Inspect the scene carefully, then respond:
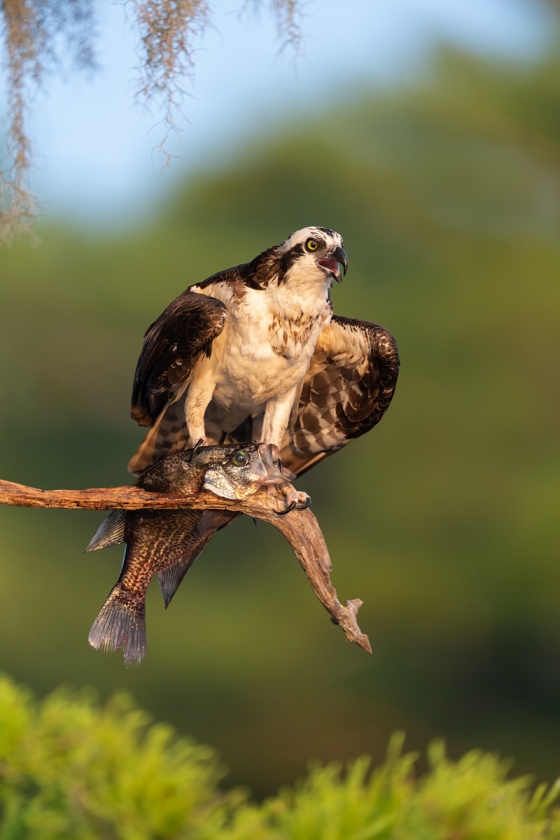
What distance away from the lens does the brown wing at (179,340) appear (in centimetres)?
268

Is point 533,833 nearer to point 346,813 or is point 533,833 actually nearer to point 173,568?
point 346,813

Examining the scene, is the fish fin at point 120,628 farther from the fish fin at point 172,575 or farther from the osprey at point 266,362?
the osprey at point 266,362

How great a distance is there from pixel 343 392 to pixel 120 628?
39.3 inches

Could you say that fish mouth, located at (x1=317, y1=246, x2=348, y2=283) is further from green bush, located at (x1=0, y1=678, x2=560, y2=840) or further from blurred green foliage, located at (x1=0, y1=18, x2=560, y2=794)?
blurred green foliage, located at (x1=0, y1=18, x2=560, y2=794)

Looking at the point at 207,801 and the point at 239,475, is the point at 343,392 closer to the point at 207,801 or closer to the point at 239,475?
the point at 239,475

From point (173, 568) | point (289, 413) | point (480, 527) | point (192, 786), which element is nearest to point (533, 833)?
point (192, 786)

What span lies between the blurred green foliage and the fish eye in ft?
14.7

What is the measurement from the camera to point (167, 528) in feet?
8.34

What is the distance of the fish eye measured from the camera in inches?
94.3

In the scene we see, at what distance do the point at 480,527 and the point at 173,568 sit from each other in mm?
4773

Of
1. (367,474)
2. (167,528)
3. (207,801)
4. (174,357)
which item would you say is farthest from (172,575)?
(367,474)

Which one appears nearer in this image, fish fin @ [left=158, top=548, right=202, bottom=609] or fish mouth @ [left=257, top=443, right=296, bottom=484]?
fish mouth @ [left=257, top=443, right=296, bottom=484]

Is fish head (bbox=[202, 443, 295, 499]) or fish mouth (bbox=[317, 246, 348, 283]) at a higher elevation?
fish mouth (bbox=[317, 246, 348, 283])

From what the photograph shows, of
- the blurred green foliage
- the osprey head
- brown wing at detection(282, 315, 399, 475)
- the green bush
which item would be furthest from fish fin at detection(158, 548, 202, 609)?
the blurred green foliage
